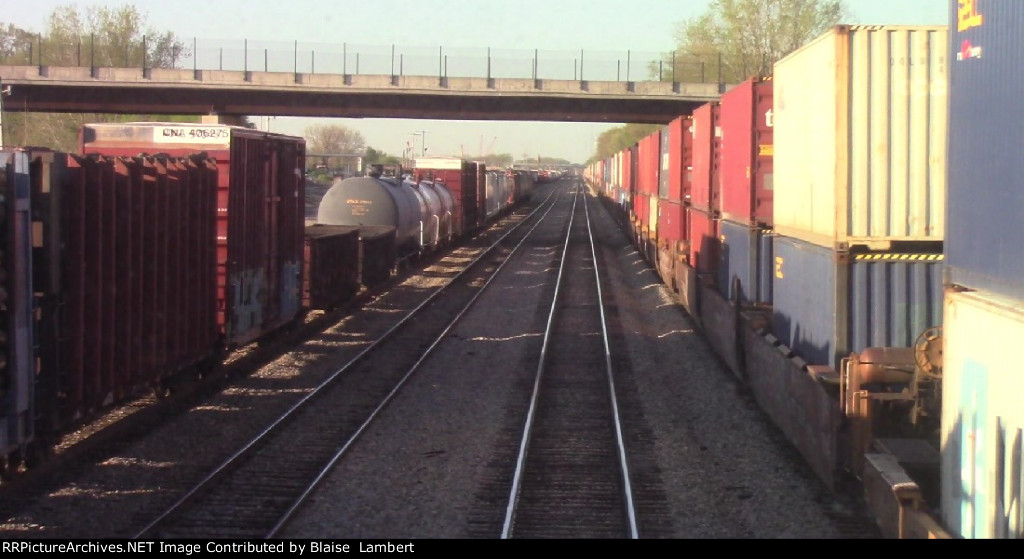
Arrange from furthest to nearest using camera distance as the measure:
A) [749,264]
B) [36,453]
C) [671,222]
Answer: [671,222] → [749,264] → [36,453]

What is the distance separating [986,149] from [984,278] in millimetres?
699

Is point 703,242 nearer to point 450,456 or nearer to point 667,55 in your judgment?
point 450,456

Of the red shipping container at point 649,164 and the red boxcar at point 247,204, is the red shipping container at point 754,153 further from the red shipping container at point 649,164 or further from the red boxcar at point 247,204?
the red shipping container at point 649,164

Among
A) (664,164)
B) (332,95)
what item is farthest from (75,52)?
(664,164)

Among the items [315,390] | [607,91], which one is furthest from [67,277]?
[607,91]

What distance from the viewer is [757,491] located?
870 cm

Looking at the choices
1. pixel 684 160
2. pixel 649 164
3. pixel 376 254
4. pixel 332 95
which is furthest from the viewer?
pixel 332 95

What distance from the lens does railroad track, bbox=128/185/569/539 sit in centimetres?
759

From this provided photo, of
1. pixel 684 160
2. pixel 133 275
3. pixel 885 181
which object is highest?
pixel 684 160

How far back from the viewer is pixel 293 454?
9695 mm

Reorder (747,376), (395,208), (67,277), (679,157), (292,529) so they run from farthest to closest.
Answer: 1. (395,208)
2. (679,157)
3. (747,376)
4. (67,277)
5. (292,529)

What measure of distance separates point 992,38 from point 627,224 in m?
37.6

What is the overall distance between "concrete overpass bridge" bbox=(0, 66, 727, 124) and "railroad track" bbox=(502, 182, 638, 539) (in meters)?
23.8

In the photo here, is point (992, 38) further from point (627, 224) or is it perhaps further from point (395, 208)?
point (627, 224)
